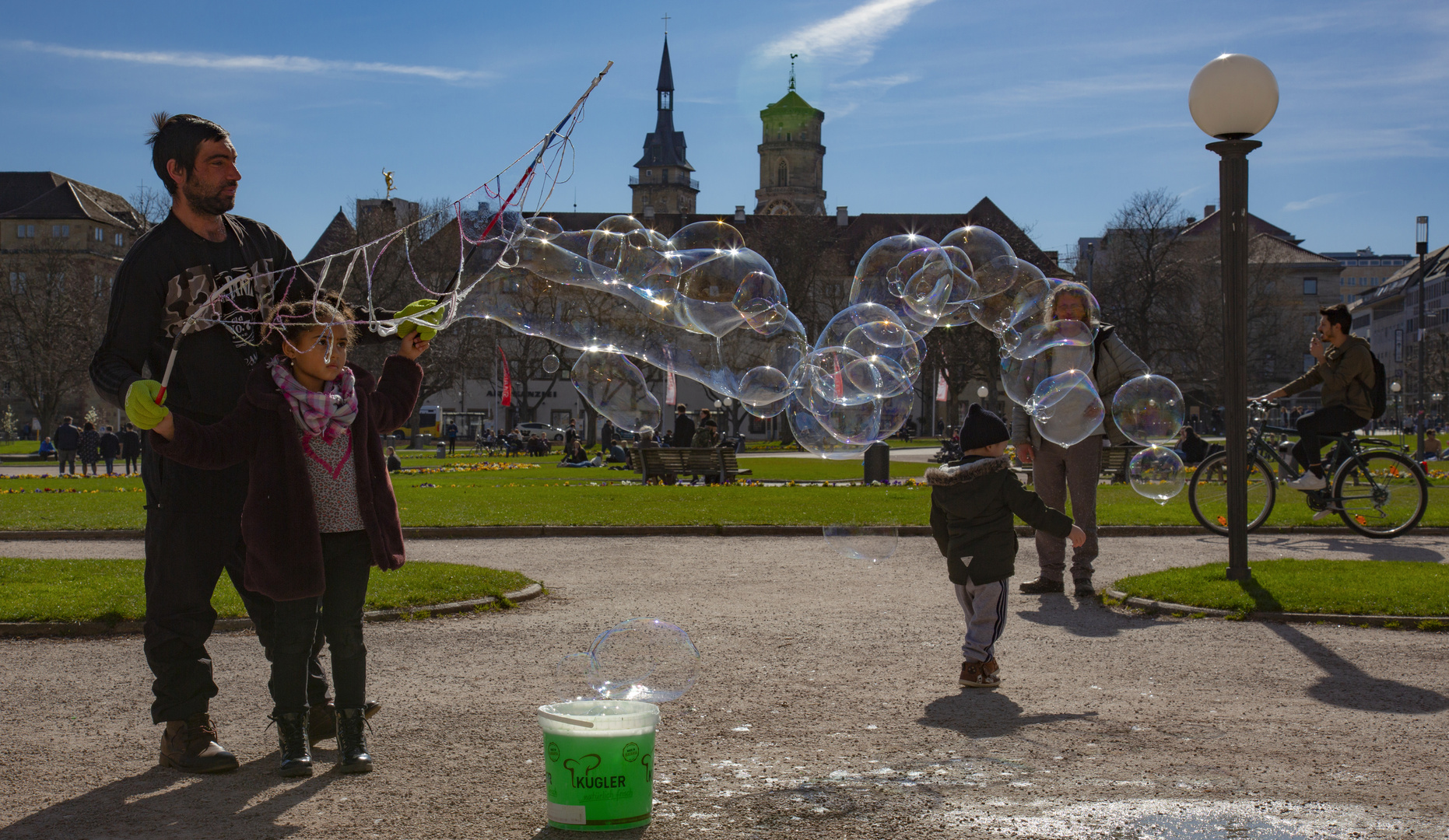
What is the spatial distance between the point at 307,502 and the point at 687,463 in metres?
18.2

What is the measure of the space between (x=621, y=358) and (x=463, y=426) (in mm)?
68902

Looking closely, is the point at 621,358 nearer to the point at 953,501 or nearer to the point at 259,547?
the point at 953,501

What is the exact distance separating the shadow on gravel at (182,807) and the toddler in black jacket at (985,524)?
3.08 m

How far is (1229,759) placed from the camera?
14.7 ft

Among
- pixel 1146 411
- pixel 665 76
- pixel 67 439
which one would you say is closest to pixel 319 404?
pixel 1146 411

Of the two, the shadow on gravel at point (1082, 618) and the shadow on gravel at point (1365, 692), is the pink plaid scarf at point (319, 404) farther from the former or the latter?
the shadow on gravel at point (1082, 618)

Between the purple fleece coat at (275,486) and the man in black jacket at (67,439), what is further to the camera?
the man in black jacket at (67,439)

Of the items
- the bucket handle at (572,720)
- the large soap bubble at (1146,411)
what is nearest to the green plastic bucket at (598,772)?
Answer: the bucket handle at (572,720)

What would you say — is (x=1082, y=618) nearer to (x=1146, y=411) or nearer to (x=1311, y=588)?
(x=1311, y=588)

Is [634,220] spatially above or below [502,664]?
above

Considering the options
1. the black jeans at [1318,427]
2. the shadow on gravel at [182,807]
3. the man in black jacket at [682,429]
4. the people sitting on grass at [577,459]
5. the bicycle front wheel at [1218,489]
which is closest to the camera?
the shadow on gravel at [182,807]

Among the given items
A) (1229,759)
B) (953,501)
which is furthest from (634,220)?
(1229,759)

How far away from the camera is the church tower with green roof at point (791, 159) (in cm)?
12925

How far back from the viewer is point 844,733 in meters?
4.91
